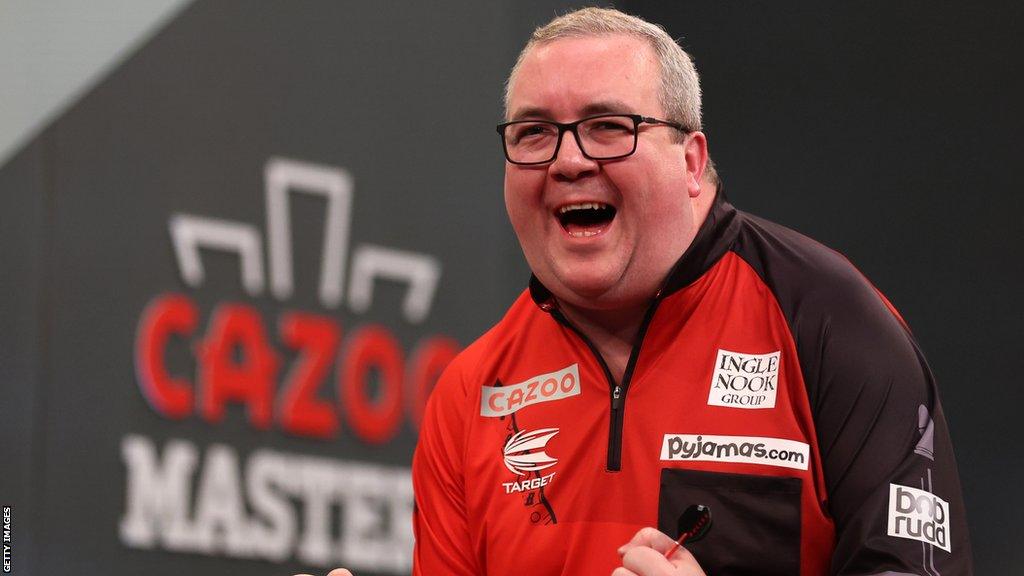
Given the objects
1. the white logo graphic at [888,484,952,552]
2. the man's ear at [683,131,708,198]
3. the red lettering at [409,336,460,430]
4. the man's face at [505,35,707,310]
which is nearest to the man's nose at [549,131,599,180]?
the man's face at [505,35,707,310]

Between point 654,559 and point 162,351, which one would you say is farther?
point 162,351

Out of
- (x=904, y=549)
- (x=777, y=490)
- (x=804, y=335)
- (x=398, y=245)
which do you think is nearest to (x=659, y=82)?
(x=804, y=335)

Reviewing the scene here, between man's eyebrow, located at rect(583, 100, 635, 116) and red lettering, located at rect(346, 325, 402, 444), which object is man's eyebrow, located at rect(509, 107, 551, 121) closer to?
man's eyebrow, located at rect(583, 100, 635, 116)

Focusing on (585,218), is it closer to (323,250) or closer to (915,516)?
(915,516)

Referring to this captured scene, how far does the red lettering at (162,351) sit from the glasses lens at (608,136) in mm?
1924

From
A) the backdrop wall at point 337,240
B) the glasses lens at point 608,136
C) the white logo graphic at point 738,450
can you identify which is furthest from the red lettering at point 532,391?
the backdrop wall at point 337,240

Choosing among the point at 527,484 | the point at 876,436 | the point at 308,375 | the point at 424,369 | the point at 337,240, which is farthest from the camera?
the point at 424,369

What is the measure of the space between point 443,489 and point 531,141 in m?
0.48

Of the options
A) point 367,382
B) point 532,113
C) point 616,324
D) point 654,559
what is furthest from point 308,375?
point 654,559

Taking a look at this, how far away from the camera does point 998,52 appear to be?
367 cm

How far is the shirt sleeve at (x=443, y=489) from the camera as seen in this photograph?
1.76 m

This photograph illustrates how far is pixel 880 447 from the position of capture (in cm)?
149

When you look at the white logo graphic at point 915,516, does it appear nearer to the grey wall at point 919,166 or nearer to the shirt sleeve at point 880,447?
the shirt sleeve at point 880,447

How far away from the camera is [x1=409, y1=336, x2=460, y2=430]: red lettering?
383 centimetres
